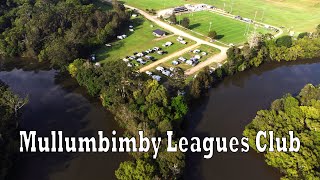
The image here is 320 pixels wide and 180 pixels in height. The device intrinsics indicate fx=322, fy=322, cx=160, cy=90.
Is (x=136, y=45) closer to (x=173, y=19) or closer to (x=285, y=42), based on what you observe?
(x=173, y=19)

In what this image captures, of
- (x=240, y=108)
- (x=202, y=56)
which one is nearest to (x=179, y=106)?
(x=240, y=108)

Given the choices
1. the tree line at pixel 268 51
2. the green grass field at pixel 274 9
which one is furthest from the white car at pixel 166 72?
the green grass field at pixel 274 9

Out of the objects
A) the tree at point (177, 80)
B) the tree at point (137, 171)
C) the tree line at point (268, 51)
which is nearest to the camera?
the tree at point (137, 171)

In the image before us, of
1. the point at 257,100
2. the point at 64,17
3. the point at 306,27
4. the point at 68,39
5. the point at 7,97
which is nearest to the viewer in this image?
the point at 7,97

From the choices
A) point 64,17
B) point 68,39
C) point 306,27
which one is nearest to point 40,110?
point 68,39

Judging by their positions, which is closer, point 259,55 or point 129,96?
point 129,96

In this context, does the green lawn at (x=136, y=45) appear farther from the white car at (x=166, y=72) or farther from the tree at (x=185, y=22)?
the white car at (x=166, y=72)

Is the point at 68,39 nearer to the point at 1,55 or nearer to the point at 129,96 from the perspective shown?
the point at 1,55
